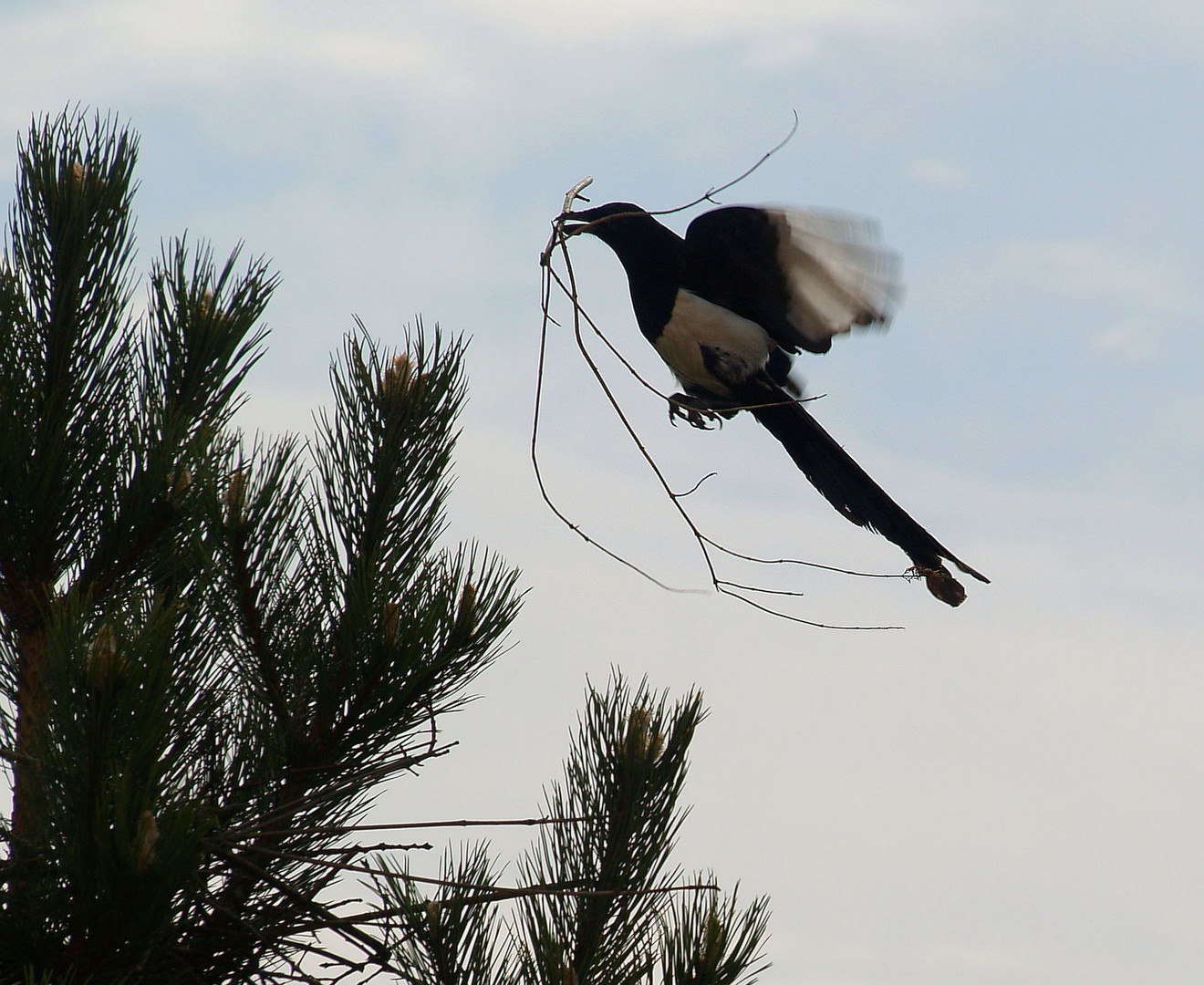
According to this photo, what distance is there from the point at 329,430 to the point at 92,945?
29.4 inches

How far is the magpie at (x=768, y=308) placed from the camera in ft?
6.99

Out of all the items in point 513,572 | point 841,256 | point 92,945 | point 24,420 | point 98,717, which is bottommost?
point 92,945

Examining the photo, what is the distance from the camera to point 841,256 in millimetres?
2146

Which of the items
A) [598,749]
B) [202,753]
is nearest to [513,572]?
[598,749]

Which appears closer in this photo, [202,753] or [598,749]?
[202,753]

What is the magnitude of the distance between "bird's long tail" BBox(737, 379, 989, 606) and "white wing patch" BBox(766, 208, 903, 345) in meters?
0.16

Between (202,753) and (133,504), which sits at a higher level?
(133,504)

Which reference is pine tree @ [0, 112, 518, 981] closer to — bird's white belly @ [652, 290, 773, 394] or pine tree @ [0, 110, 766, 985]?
pine tree @ [0, 110, 766, 985]

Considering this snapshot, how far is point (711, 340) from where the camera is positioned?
2525 mm

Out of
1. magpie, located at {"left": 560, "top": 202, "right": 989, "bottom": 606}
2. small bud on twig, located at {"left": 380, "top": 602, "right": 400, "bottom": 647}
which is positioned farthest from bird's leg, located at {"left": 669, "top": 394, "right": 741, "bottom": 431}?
small bud on twig, located at {"left": 380, "top": 602, "right": 400, "bottom": 647}

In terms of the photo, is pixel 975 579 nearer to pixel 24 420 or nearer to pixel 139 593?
pixel 139 593

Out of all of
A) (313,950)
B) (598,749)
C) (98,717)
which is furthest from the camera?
(598,749)

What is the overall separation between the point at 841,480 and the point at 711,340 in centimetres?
37

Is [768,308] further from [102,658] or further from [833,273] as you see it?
[102,658]
